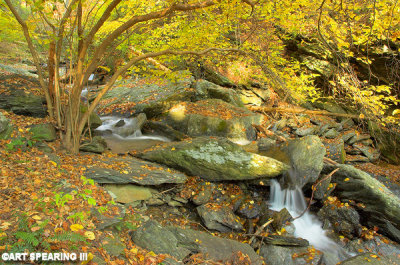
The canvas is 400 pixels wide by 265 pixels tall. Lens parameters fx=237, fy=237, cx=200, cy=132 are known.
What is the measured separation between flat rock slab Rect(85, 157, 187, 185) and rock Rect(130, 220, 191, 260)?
5.31 feet

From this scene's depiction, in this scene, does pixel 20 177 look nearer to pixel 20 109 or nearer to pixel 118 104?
pixel 20 109

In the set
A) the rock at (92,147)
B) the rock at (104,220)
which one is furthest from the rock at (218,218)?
the rock at (92,147)

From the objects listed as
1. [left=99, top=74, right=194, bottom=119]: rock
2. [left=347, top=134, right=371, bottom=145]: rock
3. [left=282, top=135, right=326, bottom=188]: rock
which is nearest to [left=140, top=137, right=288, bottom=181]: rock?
[left=282, top=135, right=326, bottom=188]: rock

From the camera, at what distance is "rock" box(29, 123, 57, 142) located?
19.2ft

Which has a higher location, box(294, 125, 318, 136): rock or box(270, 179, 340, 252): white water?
box(294, 125, 318, 136): rock

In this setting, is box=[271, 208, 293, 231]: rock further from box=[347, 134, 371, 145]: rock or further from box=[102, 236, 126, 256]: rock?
box=[347, 134, 371, 145]: rock

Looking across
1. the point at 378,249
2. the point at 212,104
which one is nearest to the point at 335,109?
the point at 212,104

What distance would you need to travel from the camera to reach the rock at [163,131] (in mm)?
9633

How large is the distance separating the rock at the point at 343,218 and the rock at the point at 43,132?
25.2 feet

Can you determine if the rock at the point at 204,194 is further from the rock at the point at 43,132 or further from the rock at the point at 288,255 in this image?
the rock at the point at 43,132

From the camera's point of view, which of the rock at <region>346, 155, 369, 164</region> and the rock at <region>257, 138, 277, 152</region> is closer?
the rock at <region>257, 138, 277, 152</region>

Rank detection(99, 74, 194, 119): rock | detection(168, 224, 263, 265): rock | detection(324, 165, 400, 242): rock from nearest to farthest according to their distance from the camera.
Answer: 1. detection(168, 224, 263, 265): rock
2. detection(324, 165, 400, 242): rock
3. detection(99, 74, 194, 119): rock

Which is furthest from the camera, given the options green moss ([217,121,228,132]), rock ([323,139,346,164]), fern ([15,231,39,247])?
green moss ([217,121,228,132])

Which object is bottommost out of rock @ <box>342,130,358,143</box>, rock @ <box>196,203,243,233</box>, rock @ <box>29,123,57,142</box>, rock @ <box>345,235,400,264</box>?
rock @ <box>345,235,400,264</box>
